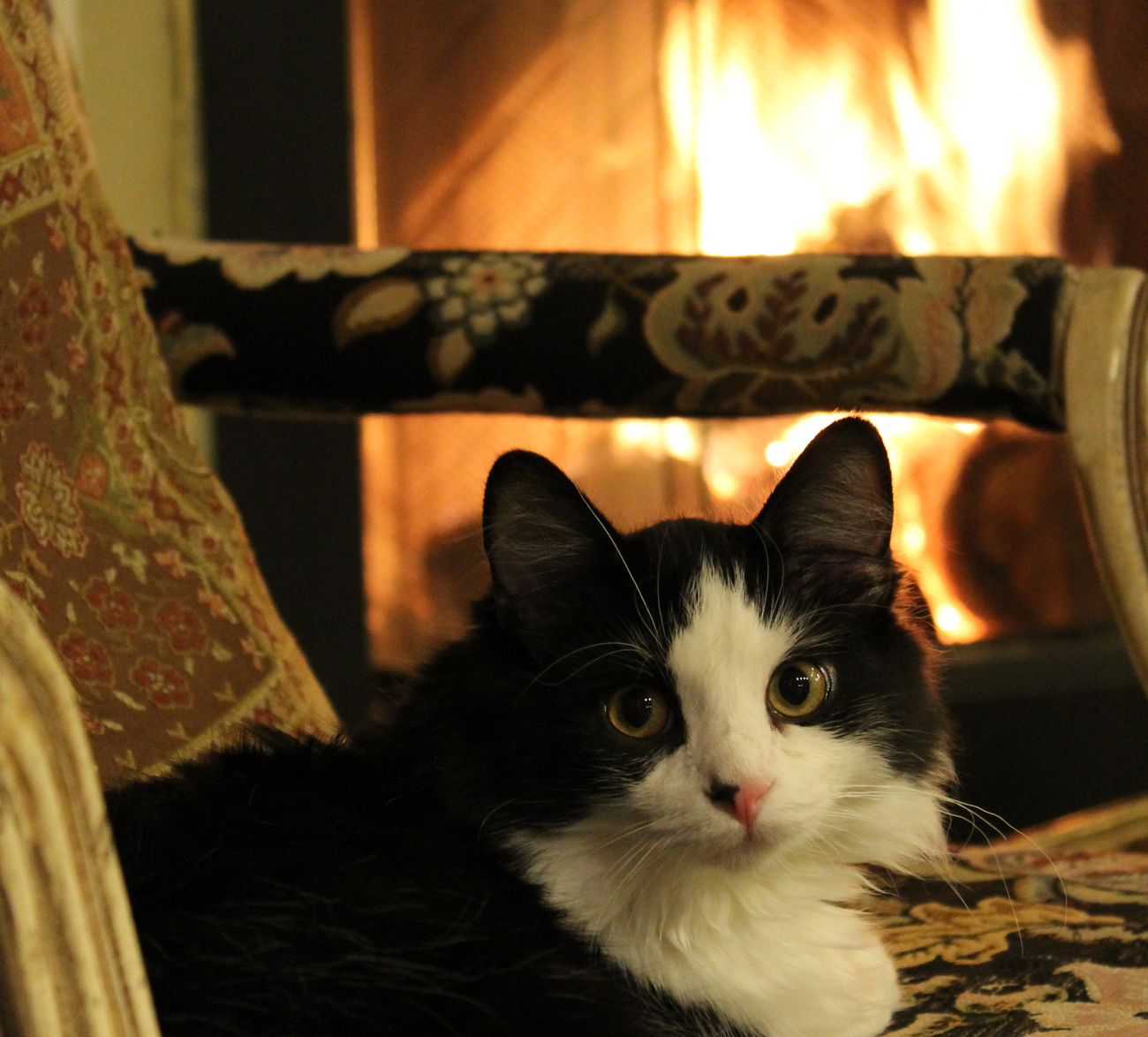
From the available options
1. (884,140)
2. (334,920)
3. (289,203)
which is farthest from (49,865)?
(884,140)

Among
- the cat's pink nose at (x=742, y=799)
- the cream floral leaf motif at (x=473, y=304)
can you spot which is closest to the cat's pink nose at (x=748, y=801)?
the cat's pink nose at (x=742, y=799)

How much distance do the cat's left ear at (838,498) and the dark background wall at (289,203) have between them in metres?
1.44

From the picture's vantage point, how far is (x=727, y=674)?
707 mm

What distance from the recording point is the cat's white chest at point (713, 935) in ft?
2.34

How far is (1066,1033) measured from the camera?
679 mm

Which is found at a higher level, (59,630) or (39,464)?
(39,464)

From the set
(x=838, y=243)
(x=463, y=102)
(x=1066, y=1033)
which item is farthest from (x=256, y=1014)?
(x=838, y=243)

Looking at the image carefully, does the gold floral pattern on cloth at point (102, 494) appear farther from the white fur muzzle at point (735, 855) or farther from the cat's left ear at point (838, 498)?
the cat's left ear at point (838, 498)

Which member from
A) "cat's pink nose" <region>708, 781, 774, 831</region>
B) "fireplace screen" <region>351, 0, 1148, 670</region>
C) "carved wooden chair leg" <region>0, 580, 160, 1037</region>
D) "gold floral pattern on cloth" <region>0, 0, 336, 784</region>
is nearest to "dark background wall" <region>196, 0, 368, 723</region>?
"fireplace screen" <region>351, 0, 1148, 670</region>

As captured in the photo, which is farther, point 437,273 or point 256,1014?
point 437,273

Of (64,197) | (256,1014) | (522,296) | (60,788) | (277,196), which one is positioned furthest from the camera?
(277,196)

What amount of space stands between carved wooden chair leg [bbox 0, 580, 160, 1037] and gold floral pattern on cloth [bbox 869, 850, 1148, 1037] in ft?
1.67

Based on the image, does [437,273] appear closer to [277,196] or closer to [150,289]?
[150,289]

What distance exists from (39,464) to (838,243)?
6.64 feet
